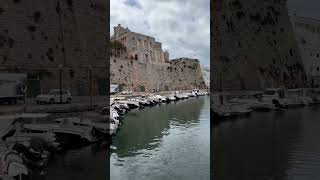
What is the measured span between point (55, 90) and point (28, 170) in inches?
201

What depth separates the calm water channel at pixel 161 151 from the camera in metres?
5.95

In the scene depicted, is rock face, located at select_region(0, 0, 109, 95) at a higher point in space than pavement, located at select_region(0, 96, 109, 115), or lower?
higher

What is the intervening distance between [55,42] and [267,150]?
22.5 ft

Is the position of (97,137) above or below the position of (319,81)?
below

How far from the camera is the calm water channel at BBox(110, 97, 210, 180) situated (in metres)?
5.95

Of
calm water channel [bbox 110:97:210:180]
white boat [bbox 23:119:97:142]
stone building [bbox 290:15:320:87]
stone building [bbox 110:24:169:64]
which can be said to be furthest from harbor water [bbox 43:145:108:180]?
stone building [bbox 290:15:320:87]

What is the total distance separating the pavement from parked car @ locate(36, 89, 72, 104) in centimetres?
16

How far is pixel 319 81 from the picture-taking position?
77.8 feet

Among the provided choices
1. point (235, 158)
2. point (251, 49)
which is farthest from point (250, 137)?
point (251, 49)

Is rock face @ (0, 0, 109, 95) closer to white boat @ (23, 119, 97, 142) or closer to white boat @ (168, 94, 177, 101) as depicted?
white boat @ (23, 119, 97, 142)

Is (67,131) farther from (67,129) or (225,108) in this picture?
(225,108)

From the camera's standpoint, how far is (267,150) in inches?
296

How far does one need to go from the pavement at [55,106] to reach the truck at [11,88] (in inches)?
6.9

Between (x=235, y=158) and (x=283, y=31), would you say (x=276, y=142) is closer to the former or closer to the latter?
(x=235, y=158)
